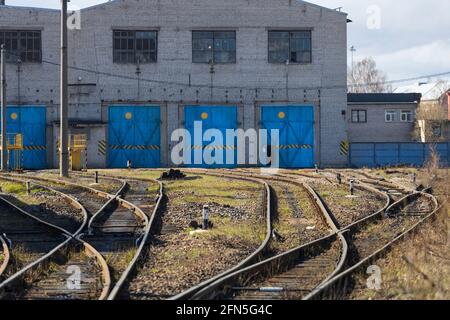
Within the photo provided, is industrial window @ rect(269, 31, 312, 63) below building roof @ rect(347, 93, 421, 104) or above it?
above

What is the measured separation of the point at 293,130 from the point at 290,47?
17.1 feet

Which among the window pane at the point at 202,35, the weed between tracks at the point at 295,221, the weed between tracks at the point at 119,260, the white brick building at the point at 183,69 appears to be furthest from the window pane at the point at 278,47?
the weed between tracks at the point at 119,260

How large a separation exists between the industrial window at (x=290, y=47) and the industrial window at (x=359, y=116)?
17461mm

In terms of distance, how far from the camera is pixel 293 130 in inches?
1727

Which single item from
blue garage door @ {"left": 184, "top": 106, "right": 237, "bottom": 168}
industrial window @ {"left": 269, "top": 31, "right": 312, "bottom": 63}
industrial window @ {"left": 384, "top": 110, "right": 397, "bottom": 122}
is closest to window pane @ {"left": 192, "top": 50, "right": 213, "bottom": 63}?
blue garage door @ {"left": 184, "top": 106, "right": 237, "bottom": 168}

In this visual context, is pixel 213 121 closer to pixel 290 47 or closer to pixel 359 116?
pixel 290 47

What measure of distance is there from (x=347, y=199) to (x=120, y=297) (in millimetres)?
13583

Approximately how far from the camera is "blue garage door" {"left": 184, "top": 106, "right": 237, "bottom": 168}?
143ft

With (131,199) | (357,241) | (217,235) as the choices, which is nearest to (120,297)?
(217,235)

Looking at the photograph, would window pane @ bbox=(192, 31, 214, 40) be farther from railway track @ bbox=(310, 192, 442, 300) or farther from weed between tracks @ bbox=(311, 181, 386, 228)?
railway track @ bbox=(310, 192, 442, 300)

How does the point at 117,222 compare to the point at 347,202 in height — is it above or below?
below

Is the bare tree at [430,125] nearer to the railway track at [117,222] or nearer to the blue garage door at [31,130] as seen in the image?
the blue garage door at [31,130]

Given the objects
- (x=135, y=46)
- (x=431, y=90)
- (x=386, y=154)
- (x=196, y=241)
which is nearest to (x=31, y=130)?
(x=135, y=46)

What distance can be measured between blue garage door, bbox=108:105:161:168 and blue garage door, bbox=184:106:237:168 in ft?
6.45
